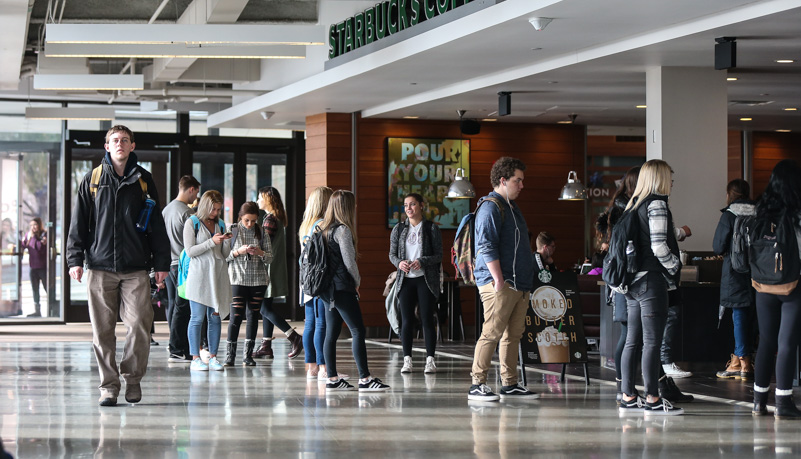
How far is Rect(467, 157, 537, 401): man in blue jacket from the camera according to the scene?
6879 mm

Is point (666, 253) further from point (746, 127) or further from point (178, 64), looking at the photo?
point (746, 127)

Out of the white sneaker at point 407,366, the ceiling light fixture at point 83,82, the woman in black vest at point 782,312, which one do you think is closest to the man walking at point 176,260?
the white sneaker at point 407,366

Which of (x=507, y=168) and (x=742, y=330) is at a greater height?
(x=507, y=168)

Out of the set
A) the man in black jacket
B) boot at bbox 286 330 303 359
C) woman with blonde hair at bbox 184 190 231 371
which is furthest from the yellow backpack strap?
boot at bbox 286 330 303 359

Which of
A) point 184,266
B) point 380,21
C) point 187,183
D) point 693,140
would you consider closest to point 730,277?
point 693,140

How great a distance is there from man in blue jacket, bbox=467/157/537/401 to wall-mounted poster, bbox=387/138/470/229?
6.71 meters

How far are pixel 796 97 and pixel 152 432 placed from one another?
885 cm

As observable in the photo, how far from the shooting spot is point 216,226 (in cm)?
902

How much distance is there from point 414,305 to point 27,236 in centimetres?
879

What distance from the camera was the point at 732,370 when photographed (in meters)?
8.78

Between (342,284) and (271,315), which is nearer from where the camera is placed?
(342,284)

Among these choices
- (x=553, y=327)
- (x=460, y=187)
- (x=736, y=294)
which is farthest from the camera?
(x=460, y=187)

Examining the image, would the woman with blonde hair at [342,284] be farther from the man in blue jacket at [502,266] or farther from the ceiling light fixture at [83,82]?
the ceiling light fixture at [83,82]

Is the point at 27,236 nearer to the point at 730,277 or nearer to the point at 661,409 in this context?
the point at 730,277
